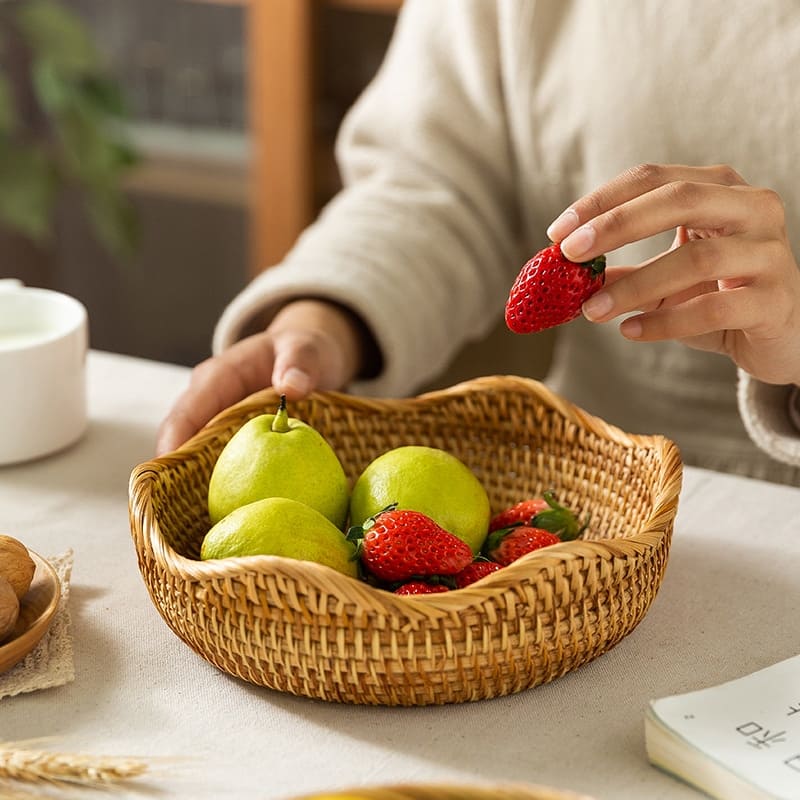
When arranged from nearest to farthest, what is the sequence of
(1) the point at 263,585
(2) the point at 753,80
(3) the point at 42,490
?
(1) the point at 263,585 < (3) the point at 42,490 < (2) the point at 753,80

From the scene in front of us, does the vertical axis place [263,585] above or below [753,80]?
below

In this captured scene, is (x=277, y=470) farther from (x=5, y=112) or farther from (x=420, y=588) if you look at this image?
(x=5, y=112)

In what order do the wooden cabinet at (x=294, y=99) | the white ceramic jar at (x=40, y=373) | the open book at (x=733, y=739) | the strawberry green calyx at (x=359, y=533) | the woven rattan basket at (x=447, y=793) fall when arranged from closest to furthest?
the woven rattan basket at (x=447, y=793)
the open book at (x=733, y=739)
the strawberry green calyx at (x=359, y=533)
the white ceramic jar at (x=40, y=373)
the wooden cabinet at (x=294, y=99)

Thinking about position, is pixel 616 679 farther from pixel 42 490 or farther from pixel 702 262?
pixel 42 490

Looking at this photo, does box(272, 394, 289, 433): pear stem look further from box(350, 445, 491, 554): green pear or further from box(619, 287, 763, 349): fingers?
box(619, 287, 763, 349): fingers

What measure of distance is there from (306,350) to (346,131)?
0.51m

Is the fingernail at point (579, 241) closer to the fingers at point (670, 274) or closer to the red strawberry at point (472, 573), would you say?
the fingers at point (670, 274)

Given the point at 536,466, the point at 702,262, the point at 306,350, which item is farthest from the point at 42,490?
the point at 702,262

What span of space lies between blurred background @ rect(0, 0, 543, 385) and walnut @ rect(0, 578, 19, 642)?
4.67 feet

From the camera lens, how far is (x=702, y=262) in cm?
70

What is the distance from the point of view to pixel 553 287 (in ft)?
2.21

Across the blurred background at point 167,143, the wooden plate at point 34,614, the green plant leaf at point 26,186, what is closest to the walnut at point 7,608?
the wooden plate at point 34,614

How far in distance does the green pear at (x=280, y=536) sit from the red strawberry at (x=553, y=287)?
17cm

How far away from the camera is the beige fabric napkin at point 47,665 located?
1.96 feet
